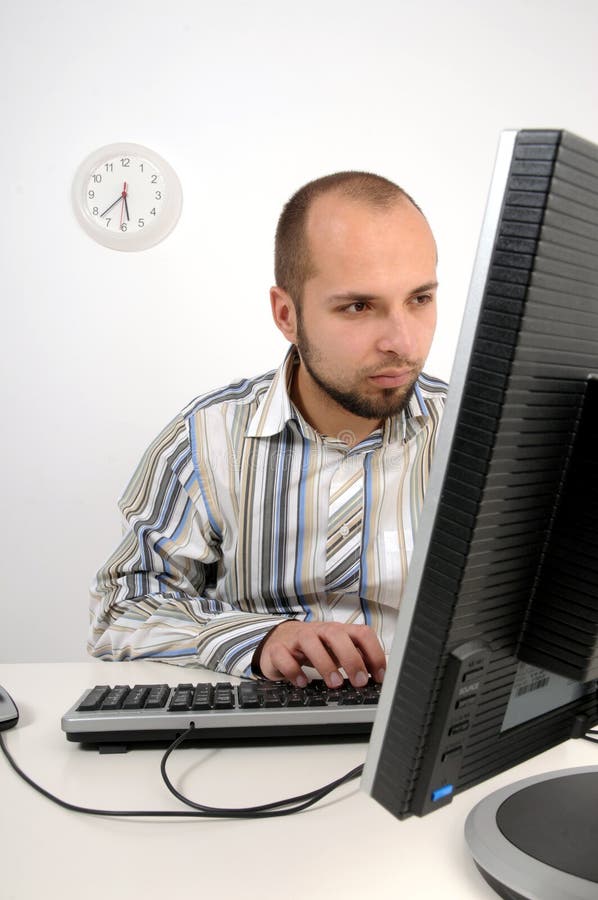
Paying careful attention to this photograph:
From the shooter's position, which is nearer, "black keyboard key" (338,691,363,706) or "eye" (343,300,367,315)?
"black keyboard key" (338,691,363,706)

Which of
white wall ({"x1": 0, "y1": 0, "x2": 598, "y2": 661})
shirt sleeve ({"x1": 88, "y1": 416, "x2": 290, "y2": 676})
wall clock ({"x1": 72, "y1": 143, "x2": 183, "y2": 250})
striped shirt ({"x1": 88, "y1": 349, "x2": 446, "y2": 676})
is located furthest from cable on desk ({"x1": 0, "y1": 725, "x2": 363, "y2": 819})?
wall clock ({"x1": 72, "y1": 143, "x2": 183, "y2": 250})

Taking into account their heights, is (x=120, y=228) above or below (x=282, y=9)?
below

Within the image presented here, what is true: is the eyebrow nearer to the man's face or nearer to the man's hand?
the man's face

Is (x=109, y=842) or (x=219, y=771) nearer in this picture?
(x=109, y=842)

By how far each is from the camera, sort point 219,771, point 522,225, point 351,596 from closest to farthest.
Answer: point 522,225
point 219,771
point 351,596

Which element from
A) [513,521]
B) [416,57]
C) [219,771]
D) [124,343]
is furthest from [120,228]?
[513,521]

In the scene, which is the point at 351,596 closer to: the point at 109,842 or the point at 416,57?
the point at 109,842

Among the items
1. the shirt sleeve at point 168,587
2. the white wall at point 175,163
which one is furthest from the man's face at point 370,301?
the white wall at point 175,163

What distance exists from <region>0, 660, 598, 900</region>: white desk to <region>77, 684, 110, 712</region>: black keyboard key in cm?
4

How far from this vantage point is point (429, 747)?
1.48 ft

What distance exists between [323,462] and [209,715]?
2.25ft

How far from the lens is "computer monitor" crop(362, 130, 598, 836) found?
1.30 ft

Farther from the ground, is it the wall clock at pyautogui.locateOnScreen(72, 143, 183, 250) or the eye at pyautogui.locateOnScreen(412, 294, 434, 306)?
the wall clock at pyautogui.locateOnScreen(72, 143, 183, 250)

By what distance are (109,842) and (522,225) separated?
20.3 inches
